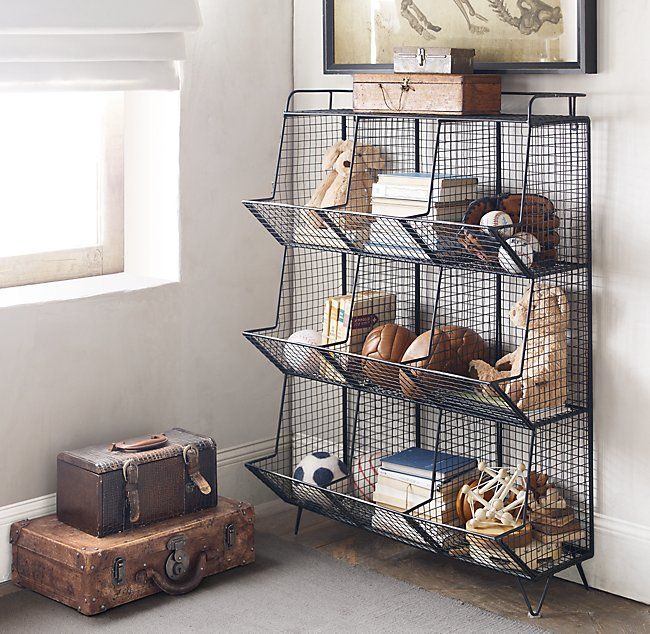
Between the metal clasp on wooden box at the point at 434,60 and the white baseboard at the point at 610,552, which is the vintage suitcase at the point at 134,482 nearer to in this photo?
the white baseboard at the point at 610,552

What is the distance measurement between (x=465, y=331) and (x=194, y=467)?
895 mm

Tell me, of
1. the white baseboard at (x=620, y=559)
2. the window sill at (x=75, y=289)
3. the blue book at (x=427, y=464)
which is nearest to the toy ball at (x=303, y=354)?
the blue book at (x=427, y=464)

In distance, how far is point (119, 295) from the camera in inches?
135

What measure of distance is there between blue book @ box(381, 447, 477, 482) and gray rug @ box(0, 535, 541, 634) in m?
0.32

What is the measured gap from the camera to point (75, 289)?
3.41m

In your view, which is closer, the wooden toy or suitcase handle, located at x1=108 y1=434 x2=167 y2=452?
the wooden toy

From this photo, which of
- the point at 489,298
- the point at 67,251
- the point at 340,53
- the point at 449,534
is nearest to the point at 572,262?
the point at 489,298

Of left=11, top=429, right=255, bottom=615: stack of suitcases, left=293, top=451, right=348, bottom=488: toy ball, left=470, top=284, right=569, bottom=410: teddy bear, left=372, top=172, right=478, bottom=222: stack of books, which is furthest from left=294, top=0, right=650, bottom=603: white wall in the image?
left=11, top=429, right=255, bottom=615: stack of suitcases

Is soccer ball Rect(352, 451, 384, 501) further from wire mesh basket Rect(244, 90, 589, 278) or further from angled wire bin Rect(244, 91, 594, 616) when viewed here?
wire mesh basket Rect(244, 90, 589, 278)

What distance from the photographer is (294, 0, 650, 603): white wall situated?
9.50 feet

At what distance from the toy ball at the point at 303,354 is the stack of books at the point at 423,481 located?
1.18ft

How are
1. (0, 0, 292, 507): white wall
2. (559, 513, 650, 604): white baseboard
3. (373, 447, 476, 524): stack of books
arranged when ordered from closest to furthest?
(559, 513, 650, 604): white baseboard < (373, 447, 476, 524): stack of books < (0, 0, 292, 507): white wall

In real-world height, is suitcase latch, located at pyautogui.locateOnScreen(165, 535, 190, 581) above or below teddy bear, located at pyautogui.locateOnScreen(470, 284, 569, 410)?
below

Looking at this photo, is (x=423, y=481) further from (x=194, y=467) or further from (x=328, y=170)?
(x=328, y=170)
